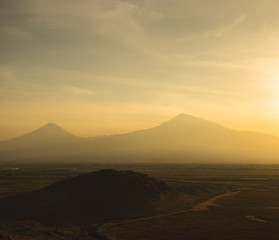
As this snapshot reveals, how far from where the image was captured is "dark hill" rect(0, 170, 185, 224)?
41.8 m

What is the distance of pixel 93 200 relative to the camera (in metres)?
46.8

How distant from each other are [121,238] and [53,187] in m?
27.2

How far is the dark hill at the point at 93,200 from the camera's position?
4181 cm

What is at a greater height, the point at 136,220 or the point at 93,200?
the point at 93,200

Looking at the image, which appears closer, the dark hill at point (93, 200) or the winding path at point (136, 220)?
the winding path at point (136, 220)

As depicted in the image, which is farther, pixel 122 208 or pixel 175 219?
pixel 122 208

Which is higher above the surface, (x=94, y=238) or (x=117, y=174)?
(x=117, y=174)

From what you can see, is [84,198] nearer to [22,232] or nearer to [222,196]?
[22,232]

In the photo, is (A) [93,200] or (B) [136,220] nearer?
(B) [136,220]

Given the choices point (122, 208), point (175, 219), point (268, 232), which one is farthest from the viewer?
point (122, 208)

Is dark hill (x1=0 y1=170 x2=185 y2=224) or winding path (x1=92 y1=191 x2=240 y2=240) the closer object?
winding path (x1=92 y1=191 x2=240 y2=240)

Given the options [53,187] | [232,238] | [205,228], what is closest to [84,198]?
[53,187]

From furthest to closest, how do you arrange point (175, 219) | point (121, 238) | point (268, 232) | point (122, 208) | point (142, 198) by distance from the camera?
point (142, 198) → point (122, 208) → point (175, 219) → point (268, 232) → point (121, 238)

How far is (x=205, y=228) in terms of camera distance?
35.4 metres
